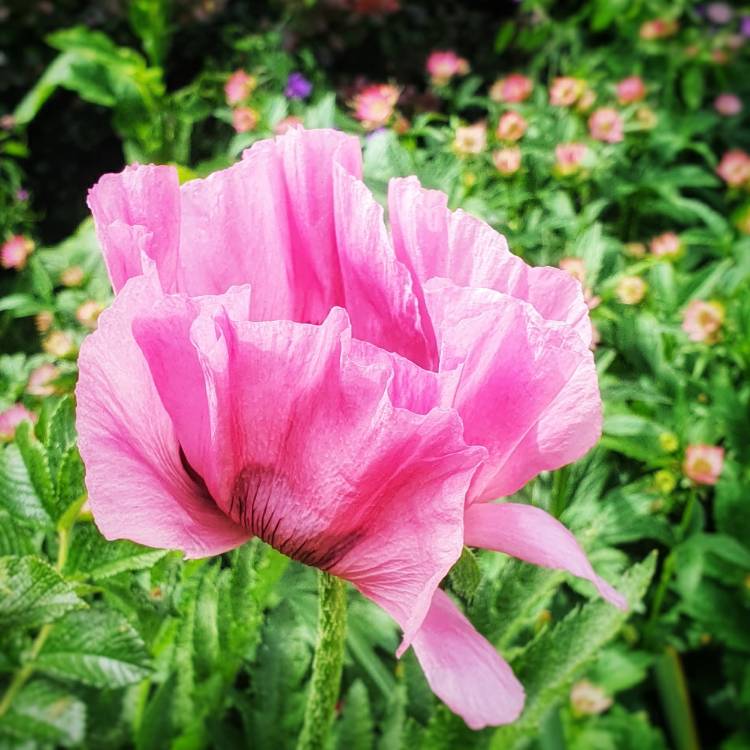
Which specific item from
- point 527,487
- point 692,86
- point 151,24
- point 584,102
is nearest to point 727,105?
point 692,86

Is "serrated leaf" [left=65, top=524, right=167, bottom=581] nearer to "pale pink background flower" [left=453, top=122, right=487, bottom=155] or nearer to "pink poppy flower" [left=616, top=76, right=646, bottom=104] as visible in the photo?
"pale pink background flower" [left=453, top=122, right=487, bottom=155]

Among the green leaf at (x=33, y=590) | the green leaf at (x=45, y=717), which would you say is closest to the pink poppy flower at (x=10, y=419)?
the green leaf at (x=45, y=717)

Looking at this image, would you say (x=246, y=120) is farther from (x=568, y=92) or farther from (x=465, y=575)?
(x=465, y=575)

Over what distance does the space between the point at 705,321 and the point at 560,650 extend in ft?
1.78

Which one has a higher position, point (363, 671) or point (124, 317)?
point (124, 317)

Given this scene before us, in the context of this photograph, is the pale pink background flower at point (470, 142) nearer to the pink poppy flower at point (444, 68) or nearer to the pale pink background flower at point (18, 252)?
the pink poppy flower at point (444, 68)

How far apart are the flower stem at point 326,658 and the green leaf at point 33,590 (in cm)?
10

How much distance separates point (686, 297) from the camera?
1117 mm

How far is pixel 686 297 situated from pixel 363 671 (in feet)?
1.97

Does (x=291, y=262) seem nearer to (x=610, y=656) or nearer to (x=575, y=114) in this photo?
(x=610, y=656)

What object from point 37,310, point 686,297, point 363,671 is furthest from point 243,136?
point 363,671

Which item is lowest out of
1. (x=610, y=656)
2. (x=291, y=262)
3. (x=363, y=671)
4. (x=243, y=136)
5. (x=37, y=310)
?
(x=610, y=656)

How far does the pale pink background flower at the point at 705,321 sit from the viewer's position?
100 cm

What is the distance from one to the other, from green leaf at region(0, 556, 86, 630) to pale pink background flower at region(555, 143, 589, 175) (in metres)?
0.97
